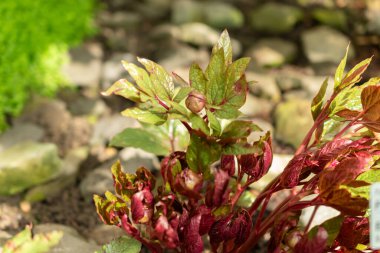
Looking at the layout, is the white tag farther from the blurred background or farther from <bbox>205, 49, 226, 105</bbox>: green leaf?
the blurred background

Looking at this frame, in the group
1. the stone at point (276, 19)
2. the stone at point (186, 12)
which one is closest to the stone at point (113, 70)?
the stone at point (186, 12)

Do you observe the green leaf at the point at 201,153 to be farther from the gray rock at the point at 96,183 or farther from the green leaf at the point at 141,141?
the gray rock at the point at 96,183

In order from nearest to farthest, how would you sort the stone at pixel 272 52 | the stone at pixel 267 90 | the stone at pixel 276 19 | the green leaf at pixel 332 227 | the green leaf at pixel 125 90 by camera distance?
1. the green leaf at pixel 332 227
2. the green leaf at pixel 125 90
3. the stone at pixel 267 90
4. the stone at pixel 272 52
5. the stone at pixel 276 19

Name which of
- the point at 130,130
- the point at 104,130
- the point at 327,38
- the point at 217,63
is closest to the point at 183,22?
the point at 327,38

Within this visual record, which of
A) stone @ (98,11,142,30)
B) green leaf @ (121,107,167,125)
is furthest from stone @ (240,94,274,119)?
green leaf @ (121,107,167,125)

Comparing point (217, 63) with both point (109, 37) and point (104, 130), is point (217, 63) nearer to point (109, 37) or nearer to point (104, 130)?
point (104, 130)

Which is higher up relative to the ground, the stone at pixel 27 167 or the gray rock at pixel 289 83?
the gray rock at pixel 289 83

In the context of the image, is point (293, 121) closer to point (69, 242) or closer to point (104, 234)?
point (104, 234)
